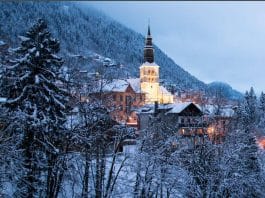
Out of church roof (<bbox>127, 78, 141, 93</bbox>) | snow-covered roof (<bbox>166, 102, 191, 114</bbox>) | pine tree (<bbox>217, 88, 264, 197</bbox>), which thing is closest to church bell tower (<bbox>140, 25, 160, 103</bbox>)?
church roof (<bbox>127, 78, 141, 93</bbox>)

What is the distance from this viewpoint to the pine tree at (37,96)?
71.8 ft

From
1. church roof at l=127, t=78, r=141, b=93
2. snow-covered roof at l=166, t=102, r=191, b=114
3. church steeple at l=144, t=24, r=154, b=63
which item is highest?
church steeple at l=144, t=24, r=154, b=63

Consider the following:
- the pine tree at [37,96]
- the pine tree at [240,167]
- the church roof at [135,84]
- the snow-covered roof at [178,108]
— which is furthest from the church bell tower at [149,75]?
the pine tree at [37,96]

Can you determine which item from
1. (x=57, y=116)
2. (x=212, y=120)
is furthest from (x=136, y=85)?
(x=57, y=116)

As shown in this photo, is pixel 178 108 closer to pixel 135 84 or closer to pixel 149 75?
pixel 135 84

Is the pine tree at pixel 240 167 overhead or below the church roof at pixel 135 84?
below

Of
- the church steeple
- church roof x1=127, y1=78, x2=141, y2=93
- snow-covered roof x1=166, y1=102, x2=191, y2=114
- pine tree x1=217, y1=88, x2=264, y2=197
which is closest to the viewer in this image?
pine tree x1=217, y1=88, x2=264, y2=197

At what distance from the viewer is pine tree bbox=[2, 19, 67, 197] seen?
2189cm

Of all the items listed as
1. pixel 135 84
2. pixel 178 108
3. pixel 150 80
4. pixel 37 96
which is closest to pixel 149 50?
pixel 150 80

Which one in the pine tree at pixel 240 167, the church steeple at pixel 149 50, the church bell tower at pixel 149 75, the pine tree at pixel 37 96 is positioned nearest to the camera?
the pine tree at pixel 37 96

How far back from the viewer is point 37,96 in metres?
23.3

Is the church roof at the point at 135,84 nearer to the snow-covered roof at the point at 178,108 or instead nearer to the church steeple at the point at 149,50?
the church steeple at the point at 149,50

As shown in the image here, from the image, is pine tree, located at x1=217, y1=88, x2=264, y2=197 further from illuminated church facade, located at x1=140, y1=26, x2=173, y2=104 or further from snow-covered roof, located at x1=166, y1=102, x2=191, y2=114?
illuminated church facade, located at x1=140, y1=26, x2=173, y2=104

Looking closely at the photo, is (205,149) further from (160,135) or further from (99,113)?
(99,113)
